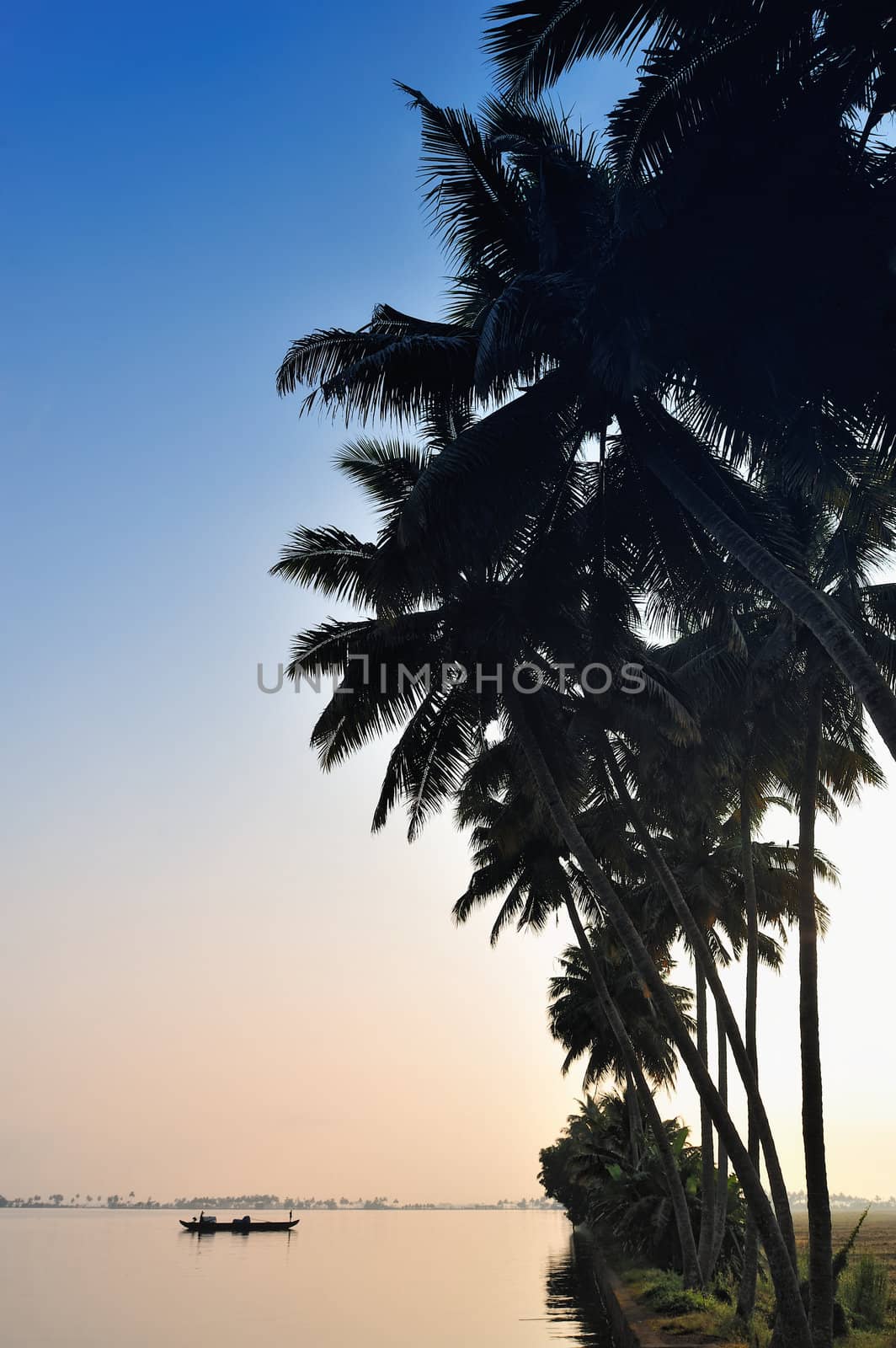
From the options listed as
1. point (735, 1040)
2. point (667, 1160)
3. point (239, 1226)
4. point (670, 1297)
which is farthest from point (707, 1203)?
point (239, 1226)

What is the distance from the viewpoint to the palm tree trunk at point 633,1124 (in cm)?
3158

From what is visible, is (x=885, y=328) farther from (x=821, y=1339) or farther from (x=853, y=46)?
(x=821, y=1339)

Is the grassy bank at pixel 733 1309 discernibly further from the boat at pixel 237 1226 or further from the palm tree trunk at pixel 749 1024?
the boat at pixel 237 1226

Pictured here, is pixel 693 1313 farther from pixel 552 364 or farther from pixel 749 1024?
pixel 552 364

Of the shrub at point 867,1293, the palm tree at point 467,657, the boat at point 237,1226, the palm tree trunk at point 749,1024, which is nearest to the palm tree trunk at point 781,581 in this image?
the palm tree at point 467,657

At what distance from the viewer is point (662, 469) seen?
11.0 m

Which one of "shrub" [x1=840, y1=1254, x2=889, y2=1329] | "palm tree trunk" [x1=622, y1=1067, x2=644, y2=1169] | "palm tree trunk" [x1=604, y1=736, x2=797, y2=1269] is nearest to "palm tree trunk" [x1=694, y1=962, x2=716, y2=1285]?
"palm tree trunk" [x1=604, y1=736, x2=797, y2=1269]

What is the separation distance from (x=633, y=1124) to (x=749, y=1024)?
56.8ft

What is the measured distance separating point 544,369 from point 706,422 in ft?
6.20

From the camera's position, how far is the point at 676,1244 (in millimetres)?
23859

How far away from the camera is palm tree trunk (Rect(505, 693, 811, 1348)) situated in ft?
37.1

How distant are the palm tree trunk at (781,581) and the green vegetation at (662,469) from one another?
3 centimetres

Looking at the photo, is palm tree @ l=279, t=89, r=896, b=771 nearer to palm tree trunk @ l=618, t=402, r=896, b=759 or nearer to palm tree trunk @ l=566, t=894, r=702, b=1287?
palm tree trunk @ l=618, t=402, r=896, b=759

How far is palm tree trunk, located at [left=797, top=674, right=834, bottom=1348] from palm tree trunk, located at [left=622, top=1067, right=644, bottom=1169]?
19032 mm
